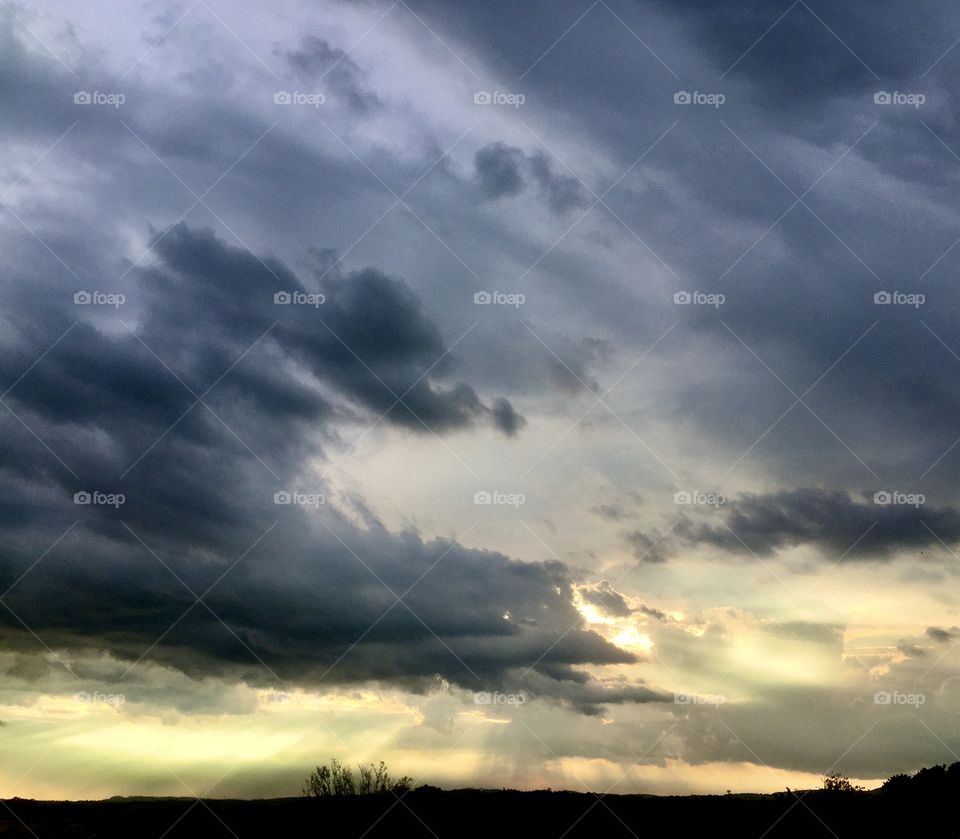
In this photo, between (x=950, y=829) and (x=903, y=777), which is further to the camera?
(x=903, y=777)

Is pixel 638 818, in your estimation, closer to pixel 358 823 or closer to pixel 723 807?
pixel 723 807

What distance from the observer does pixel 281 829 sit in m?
44.4

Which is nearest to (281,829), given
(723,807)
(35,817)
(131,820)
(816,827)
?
(131,820)

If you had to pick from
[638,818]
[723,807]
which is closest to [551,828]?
[638,818]

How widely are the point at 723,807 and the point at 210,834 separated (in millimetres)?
22851

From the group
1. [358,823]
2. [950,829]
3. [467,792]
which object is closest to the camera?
[950,829]

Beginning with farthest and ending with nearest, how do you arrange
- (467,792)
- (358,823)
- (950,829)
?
1. (467,792)
2. (358,823)
3. (950,829)

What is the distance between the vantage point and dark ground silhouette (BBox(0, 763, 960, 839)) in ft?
141

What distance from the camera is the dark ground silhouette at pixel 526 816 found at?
1687 inches

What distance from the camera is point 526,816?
45.7m

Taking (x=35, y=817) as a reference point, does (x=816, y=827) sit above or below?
below

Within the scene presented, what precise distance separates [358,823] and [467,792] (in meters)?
6.17

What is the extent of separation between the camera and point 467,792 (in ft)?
160

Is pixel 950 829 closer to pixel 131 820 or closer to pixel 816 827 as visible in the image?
pixel 816 827
